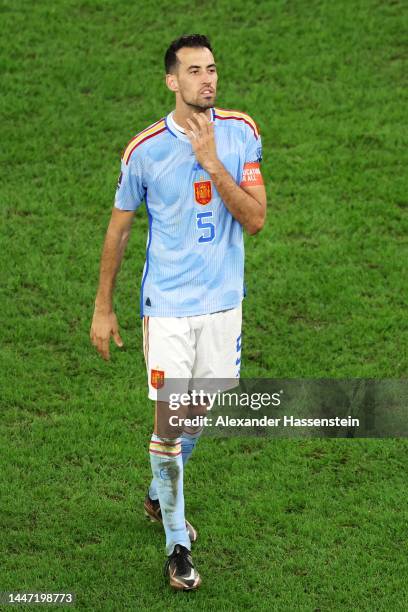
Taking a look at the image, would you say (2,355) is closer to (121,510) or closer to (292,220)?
(121,510)

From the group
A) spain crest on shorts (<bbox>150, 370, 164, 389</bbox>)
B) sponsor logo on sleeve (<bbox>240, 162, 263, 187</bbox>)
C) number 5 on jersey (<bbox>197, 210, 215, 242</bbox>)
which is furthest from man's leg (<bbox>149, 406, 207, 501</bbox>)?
sponsor logo on sleeve (<bbox>240, 162, 263, 187</bbox>)

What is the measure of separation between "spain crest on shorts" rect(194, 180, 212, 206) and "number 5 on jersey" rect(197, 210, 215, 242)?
0.23ft

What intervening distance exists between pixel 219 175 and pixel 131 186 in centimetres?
58

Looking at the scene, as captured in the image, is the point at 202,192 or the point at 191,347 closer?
the point at 202,192

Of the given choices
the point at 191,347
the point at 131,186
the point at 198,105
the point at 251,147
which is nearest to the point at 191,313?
the point at 191,347

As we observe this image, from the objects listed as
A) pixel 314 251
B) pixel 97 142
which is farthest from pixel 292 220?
pixel 97 142

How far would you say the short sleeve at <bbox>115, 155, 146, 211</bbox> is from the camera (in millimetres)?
7625

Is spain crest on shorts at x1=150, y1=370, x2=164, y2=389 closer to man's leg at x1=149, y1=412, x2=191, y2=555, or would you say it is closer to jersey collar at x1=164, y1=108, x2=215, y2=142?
man's leg at x1=149, y1=412, x2=191, y2=555

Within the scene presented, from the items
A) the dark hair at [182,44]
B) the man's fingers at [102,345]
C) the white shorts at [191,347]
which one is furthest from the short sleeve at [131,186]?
the man's fingers at [102,345]

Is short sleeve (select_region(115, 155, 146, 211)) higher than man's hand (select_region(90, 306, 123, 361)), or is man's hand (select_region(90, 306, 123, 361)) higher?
short sleeve (select_region(115, 155, 146, 211))

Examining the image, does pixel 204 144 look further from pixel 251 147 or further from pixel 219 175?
pixel 251 147

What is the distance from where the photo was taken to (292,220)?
39.2ft

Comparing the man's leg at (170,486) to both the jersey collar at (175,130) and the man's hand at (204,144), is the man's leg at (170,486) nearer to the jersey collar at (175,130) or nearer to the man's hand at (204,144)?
the man's hand at (204,144)

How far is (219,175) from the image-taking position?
740cm
